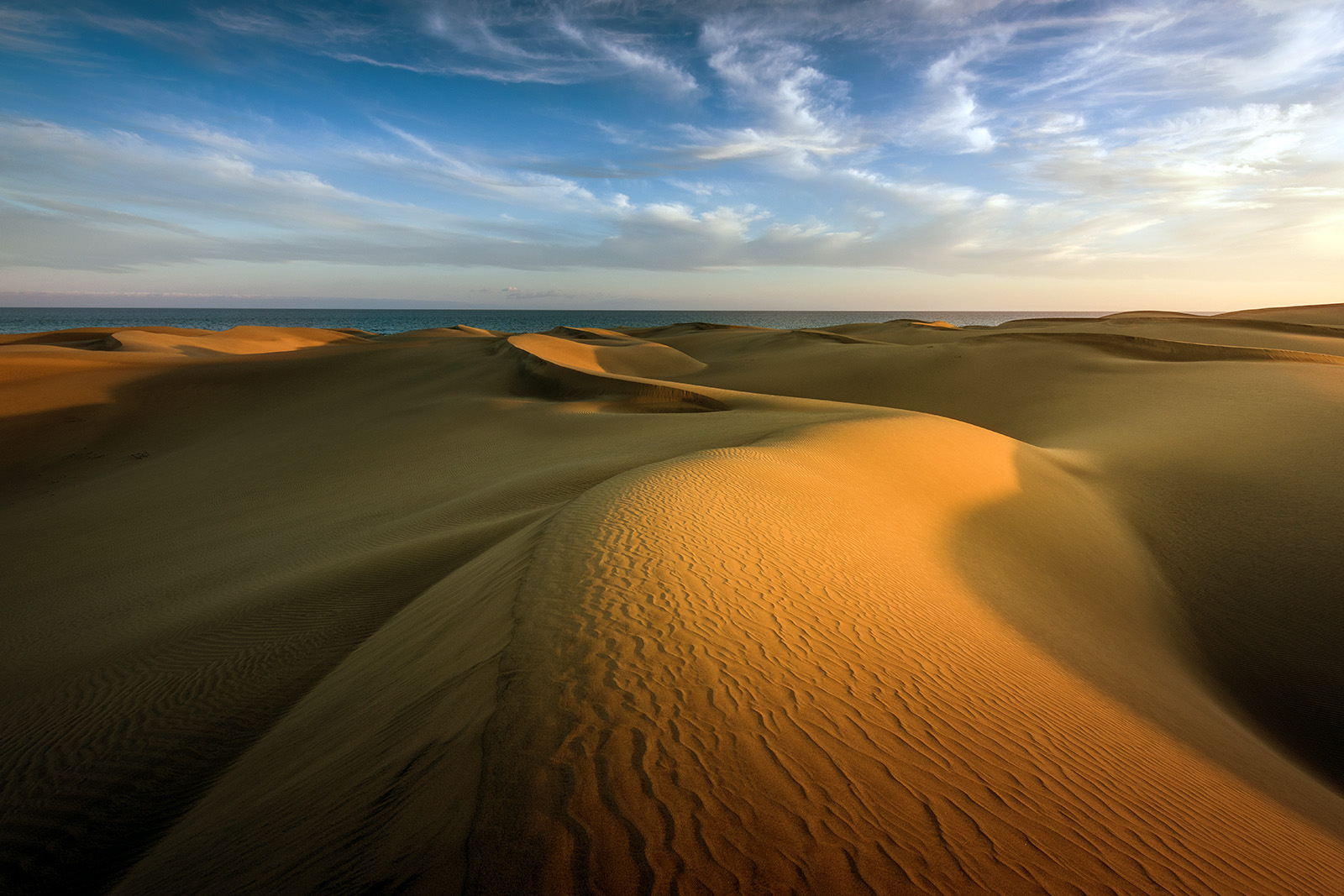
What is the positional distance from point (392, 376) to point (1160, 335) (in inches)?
1394

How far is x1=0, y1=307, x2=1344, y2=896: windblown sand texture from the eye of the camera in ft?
8.38

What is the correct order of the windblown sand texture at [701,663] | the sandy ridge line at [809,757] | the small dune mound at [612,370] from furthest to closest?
the small dune mound at [612,370] < the windblown sand texture at [701,663] < the sandy ridge line at [809,757]

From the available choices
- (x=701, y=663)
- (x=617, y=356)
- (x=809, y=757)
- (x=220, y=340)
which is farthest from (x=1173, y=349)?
(x=220, y=340)

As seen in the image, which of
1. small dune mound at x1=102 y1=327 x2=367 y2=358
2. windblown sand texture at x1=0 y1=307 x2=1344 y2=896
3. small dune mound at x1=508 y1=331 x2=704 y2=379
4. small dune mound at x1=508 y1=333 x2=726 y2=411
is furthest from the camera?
small dune mound at x1=102 y1=327 x2=367 y2=358

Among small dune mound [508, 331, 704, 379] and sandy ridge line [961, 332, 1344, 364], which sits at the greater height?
sandy ridge line [961, 332, 1344, 364]

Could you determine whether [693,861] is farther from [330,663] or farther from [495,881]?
[330,663]

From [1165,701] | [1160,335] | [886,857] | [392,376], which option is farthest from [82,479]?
[1160,335]

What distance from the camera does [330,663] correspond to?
547 centimetres

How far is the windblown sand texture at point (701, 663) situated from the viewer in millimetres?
2553

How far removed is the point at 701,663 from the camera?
3.55 metres

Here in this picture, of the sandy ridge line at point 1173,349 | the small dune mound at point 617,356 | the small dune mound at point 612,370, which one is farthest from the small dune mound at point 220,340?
the sandy ridge line at point 1173,349

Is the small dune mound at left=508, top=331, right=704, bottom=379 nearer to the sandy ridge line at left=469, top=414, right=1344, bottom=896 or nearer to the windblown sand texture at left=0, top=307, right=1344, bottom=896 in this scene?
the windblown sand texture at left=0, top=307, right=1344, bottom=896

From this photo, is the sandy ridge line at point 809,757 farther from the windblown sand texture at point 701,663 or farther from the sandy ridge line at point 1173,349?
the sandy ridge line at point 1173,349

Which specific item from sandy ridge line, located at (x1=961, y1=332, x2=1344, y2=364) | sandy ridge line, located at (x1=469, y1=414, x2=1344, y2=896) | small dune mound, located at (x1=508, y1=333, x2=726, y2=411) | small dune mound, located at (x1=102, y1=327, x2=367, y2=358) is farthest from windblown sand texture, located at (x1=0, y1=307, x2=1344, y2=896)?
small dune mound, located at (x1=102, y1=327, x2=367, y2=358)
